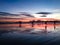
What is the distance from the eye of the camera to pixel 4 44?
3221 millimetres

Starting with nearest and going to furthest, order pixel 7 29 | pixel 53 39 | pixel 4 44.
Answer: pixel 4 44, pixel 53 39, pixel 7 29

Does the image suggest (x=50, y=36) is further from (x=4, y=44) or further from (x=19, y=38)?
(x=4, y=44)

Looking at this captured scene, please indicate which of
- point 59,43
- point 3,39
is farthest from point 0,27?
point 59,43

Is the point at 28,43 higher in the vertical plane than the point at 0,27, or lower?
lower

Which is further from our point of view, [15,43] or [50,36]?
[50,36]

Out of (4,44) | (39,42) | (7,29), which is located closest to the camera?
(4,44)

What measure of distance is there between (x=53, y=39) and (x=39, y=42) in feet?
1.60

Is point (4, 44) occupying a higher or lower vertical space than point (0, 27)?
lower

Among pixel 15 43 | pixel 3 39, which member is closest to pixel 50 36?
pixel 15 43

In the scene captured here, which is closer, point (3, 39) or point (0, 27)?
point (3, 39)

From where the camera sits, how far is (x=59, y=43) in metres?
3.34

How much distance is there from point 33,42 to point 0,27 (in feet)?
3.70

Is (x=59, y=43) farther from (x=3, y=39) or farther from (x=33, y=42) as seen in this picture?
(x=3, y=39)

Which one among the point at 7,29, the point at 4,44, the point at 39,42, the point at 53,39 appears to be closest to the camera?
the point at 4,44
